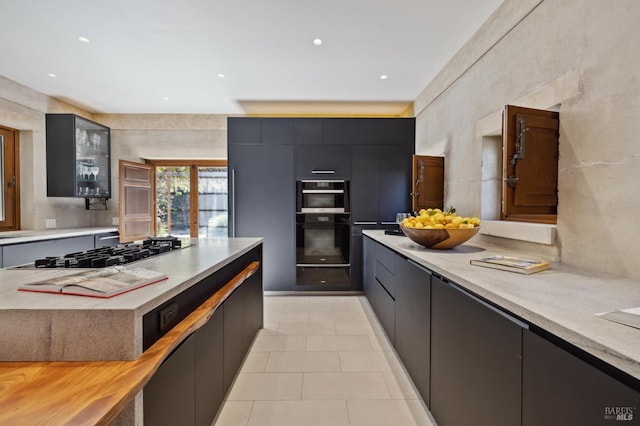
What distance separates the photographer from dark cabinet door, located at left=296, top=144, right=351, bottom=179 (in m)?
4.16

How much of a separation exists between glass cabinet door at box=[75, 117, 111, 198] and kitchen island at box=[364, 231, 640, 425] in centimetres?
472

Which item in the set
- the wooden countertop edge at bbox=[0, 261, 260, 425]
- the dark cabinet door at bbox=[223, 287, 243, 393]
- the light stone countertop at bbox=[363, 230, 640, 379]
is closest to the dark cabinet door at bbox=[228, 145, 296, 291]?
the dark cabinet door at bbox=[223, 287, 243, 393]

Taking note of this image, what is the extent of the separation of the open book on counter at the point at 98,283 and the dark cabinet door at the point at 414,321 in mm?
1346

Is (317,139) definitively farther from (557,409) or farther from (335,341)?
(557,409)

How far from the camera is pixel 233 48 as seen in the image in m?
2.96

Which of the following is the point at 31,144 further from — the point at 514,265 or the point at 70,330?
the point at 514,265

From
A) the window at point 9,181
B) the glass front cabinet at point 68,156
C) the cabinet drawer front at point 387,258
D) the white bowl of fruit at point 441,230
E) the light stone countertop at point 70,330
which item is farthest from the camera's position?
the glass front cabinet at point 68,156

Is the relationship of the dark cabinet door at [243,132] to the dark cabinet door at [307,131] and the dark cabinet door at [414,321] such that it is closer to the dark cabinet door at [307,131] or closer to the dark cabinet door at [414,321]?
the dark cabinet door at [307,131]

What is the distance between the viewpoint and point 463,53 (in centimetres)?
289

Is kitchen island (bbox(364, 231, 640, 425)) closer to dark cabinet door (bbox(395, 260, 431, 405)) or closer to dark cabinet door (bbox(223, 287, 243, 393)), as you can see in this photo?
dark cabinet door (bbox(395, 260, 431, 405))

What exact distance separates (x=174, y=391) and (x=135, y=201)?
4.41 m

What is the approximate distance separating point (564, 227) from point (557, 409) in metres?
1.26

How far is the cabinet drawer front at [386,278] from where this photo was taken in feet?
7.91

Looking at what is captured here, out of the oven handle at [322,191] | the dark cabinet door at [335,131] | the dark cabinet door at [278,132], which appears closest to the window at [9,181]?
the dark cabinet door at [278,132]
